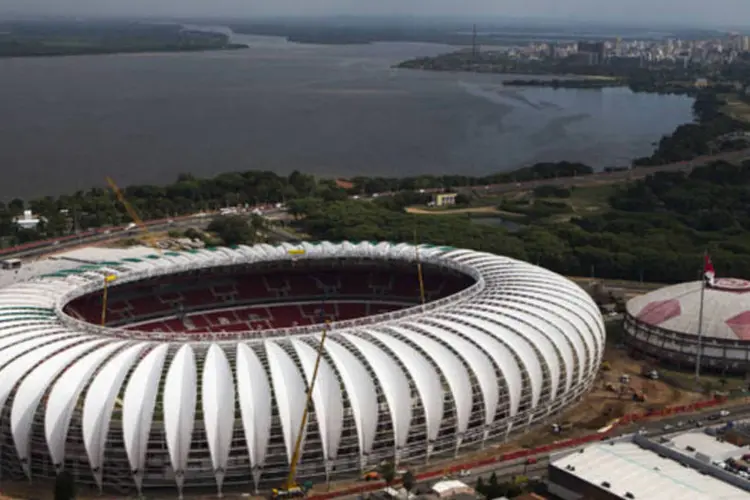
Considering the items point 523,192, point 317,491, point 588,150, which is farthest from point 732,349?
point 588,150

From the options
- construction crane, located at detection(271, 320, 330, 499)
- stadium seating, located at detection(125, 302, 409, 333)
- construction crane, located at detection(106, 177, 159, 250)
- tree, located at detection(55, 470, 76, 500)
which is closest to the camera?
tree, located at detection(55, 470, 76, 500)

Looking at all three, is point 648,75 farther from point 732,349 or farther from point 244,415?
point 244,415

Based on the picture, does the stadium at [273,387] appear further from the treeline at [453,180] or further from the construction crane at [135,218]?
the treeline at [453,180]

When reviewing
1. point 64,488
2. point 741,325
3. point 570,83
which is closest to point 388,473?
point 64,488

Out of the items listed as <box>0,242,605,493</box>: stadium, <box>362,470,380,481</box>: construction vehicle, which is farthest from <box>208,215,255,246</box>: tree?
<box>362,470,380,481</box>: construction vehicle

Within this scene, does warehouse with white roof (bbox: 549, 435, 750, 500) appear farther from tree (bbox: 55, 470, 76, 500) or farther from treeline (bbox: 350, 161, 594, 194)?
treeline (bbox: 350, 161, 594, 194)

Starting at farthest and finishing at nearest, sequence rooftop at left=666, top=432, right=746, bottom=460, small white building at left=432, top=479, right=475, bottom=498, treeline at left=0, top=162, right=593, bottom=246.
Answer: treeline at left=0, top=162, right=593, bottom=246
rooftop at left=666, top=432, right=746, bottom=460
small white building at left=432, top=479, right=475, bottom=498

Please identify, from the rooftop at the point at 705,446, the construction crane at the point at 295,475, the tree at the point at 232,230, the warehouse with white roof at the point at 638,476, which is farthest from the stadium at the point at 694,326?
the tree at the point at 232,230

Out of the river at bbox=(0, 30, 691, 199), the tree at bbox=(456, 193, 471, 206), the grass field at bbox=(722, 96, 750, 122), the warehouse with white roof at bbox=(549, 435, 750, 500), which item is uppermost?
the warehouse with white roof at bbox=(549, 435, 750, 500)
